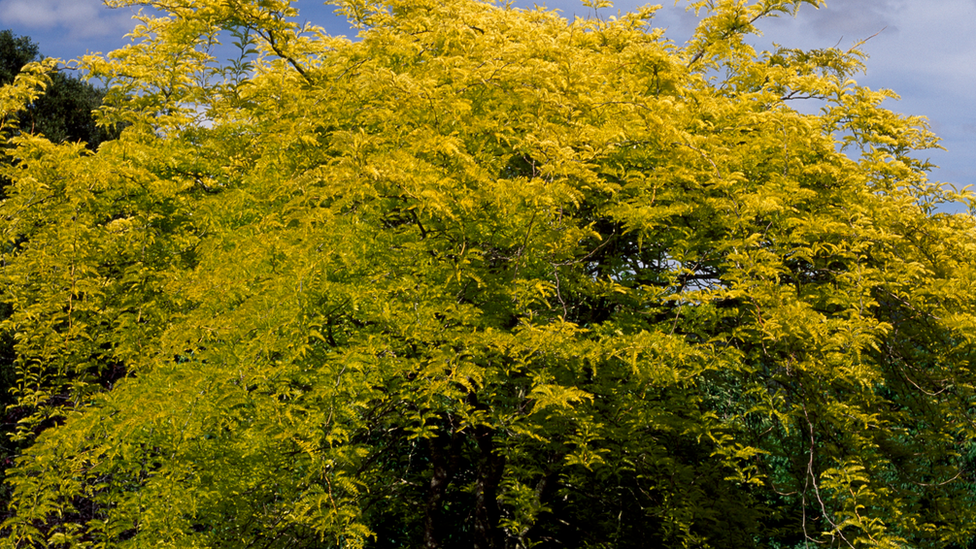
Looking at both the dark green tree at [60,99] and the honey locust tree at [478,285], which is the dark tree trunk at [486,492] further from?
the dark green tree at [60,99]

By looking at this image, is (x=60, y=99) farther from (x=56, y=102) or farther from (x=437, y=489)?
(x=437, y=489)

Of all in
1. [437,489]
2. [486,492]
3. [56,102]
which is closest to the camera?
[486,492]

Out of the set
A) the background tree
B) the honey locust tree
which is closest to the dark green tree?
the background tree

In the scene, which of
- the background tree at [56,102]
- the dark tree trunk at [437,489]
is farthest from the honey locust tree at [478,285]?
the background tree at [56,102]

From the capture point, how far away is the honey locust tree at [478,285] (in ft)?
16.9

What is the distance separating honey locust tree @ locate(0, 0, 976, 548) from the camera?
5.16 m

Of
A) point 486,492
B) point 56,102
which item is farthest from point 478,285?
point 56,102

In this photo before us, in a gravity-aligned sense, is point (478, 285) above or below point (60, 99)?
below

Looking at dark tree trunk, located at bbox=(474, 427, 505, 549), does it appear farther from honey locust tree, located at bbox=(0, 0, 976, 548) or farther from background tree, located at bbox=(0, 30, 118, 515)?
background tree, located at bbox=(0, 30, 118, 515)

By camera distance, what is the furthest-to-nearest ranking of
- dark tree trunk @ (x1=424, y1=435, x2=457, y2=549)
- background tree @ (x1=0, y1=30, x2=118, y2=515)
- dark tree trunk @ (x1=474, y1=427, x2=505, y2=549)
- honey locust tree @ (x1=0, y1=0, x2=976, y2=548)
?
background tree @ (x1=0, y1=30, x2=118, y2=515) → dark tree trunk @ (x1=424, y1=435, x2=457, y2=549) → dark tree trunk @ (x1=474, y1=427, x2=505, y2=549) → honey locust tree @ (x1=0, y1=0, x2=976, y2=548)

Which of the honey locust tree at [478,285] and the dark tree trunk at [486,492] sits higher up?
the honey locust tree at [478,285]

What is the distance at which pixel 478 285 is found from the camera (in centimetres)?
588

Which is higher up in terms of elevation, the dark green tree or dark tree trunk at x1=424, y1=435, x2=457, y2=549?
the dark green tree

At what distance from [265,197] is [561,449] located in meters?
3.56
